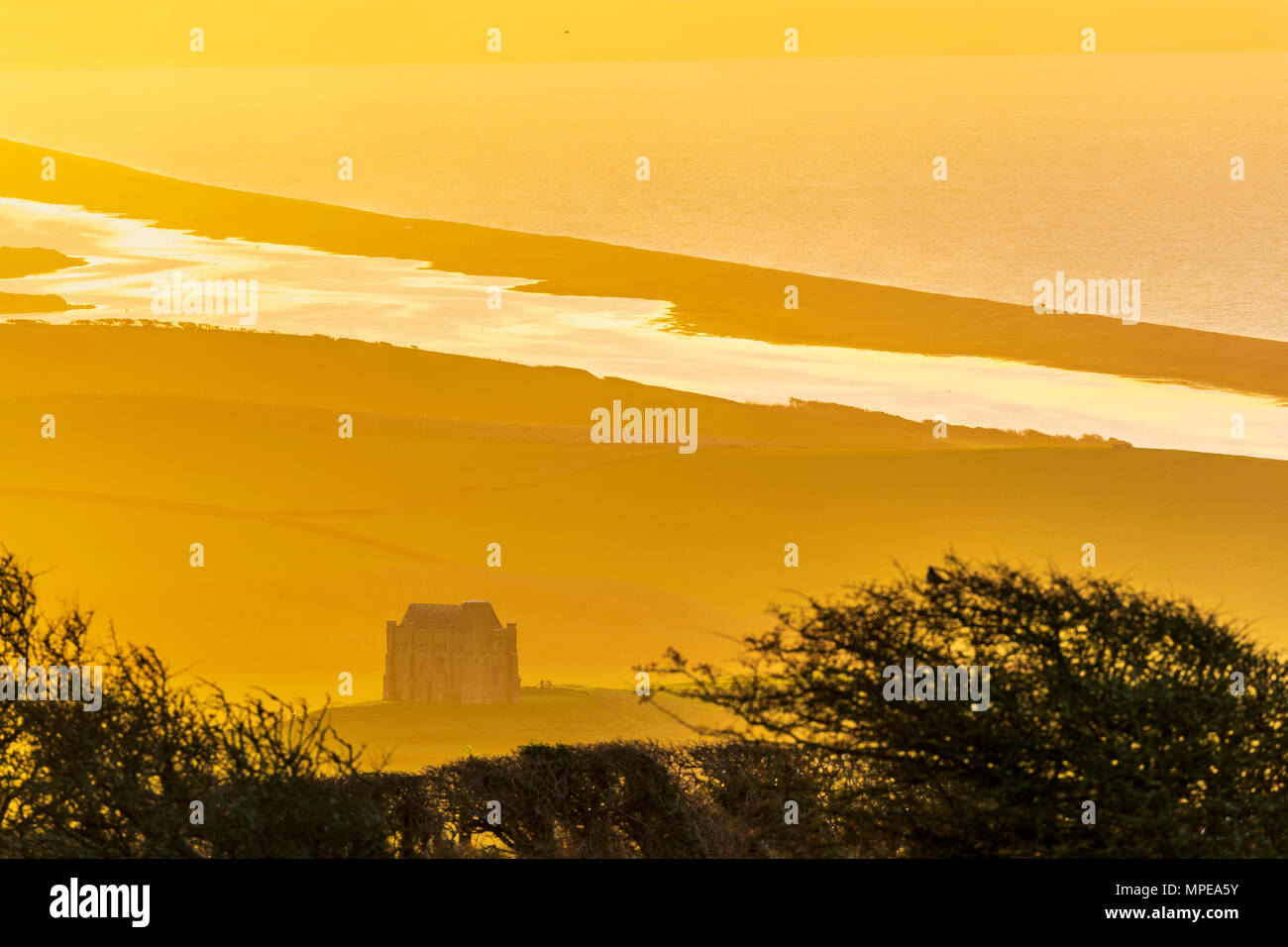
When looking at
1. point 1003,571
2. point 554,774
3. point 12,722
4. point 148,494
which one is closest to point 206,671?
point 148,494

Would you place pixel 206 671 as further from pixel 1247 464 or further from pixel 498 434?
pixel 1247 464

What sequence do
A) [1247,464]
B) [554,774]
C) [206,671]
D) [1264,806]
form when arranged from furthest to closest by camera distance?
[1247,464] → [206,671] → [554,774] → [1264,806]

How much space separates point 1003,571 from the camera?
20.6 m

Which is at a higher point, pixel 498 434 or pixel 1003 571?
pixel 498 434

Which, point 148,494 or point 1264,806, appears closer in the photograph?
point 1264,806

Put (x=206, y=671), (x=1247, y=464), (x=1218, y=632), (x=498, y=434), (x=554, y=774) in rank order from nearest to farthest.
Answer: (x=1218, y=632), (x=554, y=774), (x=206, y=671), (x=1247, y=464), (x=498, y=434)

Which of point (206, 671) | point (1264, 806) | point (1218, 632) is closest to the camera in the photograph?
point (1264, 806)

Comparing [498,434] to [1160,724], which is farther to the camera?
[498,434]
